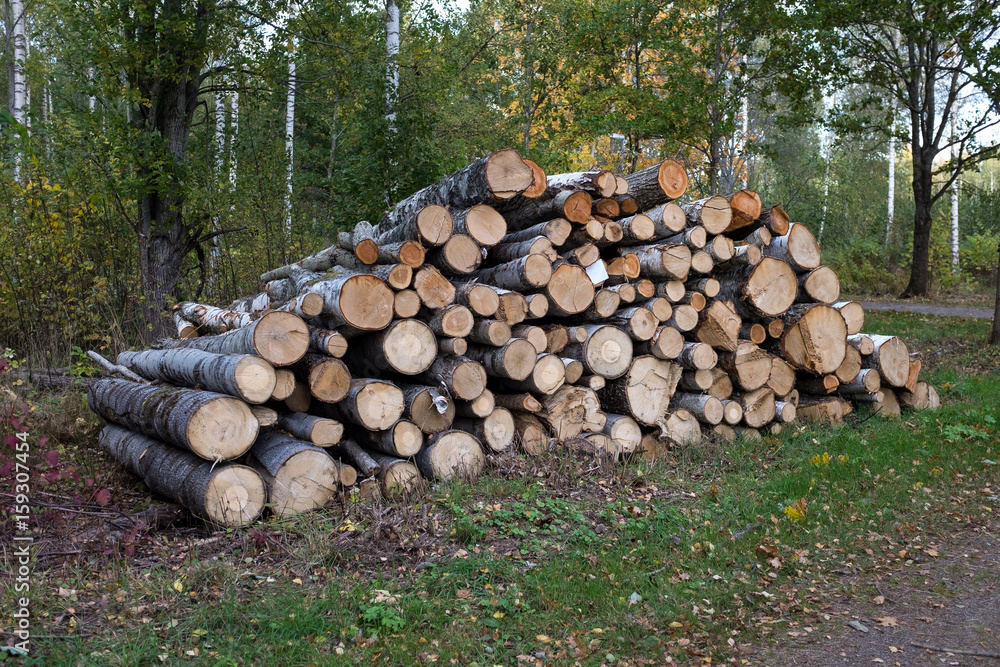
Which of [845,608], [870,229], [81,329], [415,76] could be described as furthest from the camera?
[870,229]

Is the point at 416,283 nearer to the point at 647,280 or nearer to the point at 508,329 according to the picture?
the point at 508,329

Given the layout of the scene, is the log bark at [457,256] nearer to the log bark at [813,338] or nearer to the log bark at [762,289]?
the log bark at [762,289]

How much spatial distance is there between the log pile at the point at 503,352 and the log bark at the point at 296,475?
0.01 metres

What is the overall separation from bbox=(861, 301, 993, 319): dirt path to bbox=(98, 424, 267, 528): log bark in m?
14.2

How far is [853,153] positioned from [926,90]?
16.8 m

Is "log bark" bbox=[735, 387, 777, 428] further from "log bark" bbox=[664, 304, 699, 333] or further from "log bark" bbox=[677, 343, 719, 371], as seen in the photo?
"log bark" bbox=[664, 304, 699, 333]

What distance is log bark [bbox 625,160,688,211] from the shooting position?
6.96m

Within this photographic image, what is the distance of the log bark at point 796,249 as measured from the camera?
7.17 m

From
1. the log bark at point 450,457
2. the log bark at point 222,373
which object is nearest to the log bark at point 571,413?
the log bark at point 450,457

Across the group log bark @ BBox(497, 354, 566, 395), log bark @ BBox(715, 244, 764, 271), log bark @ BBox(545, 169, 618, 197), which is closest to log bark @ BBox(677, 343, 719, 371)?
log bark @ BBox(715, 244, 764, 271)

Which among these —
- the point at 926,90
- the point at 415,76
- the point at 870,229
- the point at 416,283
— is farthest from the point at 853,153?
the point at 416,283

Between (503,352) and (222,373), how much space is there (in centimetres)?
215

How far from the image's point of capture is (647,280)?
6742mm

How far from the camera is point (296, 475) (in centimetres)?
485
